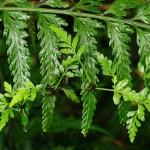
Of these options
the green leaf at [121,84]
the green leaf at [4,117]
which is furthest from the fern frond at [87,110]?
the green leaf at [4,117]

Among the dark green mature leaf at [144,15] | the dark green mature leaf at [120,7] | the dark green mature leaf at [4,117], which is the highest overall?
the dark green mature leaf at [120,7]

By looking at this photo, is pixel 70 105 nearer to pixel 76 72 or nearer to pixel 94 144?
pixel 94 144

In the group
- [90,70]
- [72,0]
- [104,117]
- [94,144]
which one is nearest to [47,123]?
[90,70]

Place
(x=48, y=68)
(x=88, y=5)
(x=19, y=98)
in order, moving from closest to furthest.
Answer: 1. (x=19, y=98)
2. (x=48, y=68)
3. (x=88, y=5)

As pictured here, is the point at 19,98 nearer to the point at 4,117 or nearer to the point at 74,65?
the point at 4,117

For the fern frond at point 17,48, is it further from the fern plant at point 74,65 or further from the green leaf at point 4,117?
the green leaf at point 4,117

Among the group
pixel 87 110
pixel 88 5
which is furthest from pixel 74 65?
pixel 88 5

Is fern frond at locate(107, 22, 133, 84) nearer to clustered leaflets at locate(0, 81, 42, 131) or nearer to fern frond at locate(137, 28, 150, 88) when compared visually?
fern frond at locate(137, 28, 150, 88)
